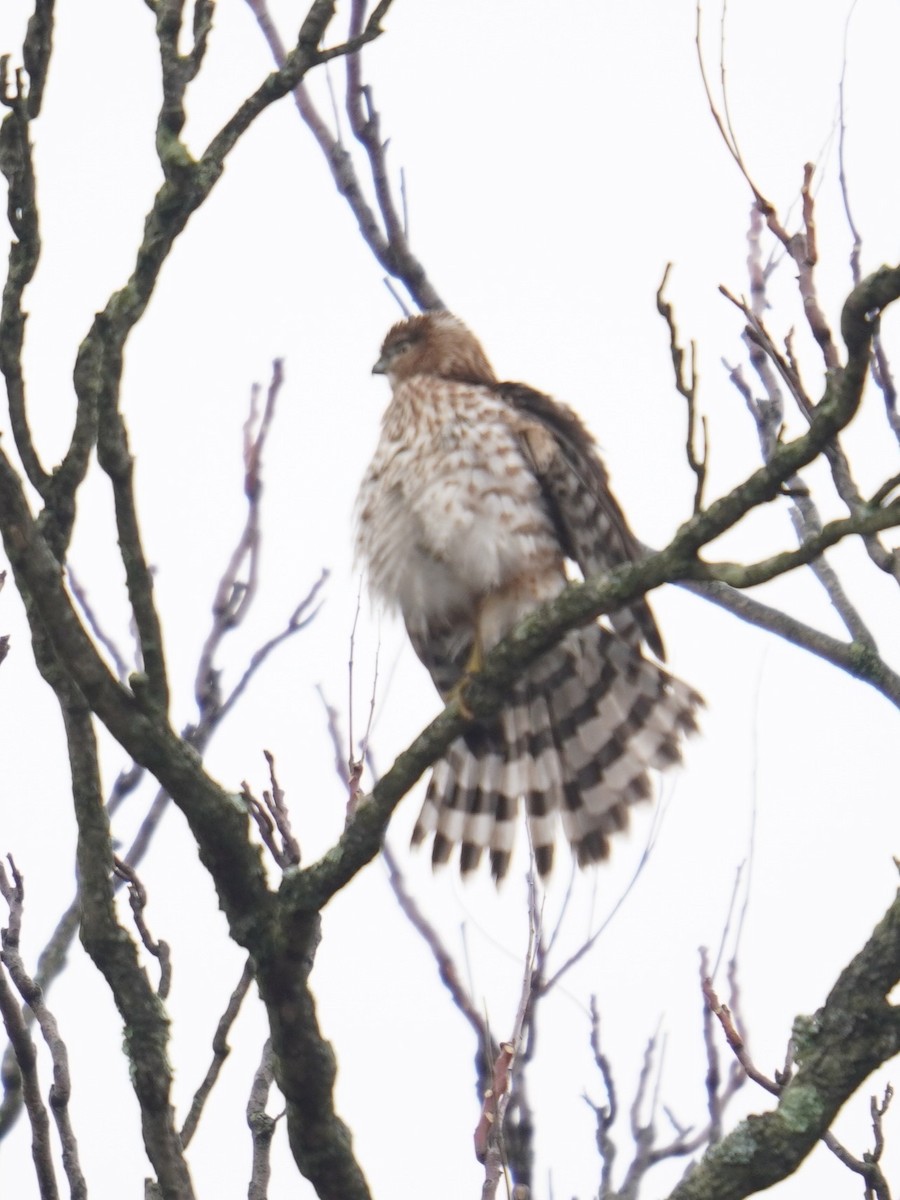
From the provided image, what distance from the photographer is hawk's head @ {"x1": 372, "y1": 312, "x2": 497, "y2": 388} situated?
5484 mm

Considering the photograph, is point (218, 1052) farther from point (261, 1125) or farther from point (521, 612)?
point (521, 612)

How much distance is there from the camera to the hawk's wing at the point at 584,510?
464 centimetres

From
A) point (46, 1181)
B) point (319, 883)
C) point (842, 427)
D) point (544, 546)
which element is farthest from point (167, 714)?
point (544, 546)

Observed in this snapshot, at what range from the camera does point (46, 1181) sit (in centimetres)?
240

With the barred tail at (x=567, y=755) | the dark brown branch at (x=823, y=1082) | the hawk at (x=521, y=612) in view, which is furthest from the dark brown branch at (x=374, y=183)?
the dark brown branch at (x=823, y=1082)

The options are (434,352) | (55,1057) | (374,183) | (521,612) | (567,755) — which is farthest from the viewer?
(434,352)

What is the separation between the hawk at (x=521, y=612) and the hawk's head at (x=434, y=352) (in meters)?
0.60

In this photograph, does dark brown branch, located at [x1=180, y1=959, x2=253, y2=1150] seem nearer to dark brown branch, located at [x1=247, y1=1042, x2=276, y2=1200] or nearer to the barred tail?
dark brown branch, located at [x1=247, y1=1042, x2=276, y2=1200]

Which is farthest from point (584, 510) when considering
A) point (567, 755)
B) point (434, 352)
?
point (434, 352)

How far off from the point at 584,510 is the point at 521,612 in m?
0.36

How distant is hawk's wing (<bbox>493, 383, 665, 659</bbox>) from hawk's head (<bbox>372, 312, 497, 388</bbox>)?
741mm

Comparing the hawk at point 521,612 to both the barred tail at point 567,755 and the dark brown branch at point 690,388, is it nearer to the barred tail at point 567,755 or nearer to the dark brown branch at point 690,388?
the barred tail at point 567,755

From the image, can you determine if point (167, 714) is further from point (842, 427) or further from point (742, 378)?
point (742, 378)

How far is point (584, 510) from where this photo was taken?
466 centimetres
